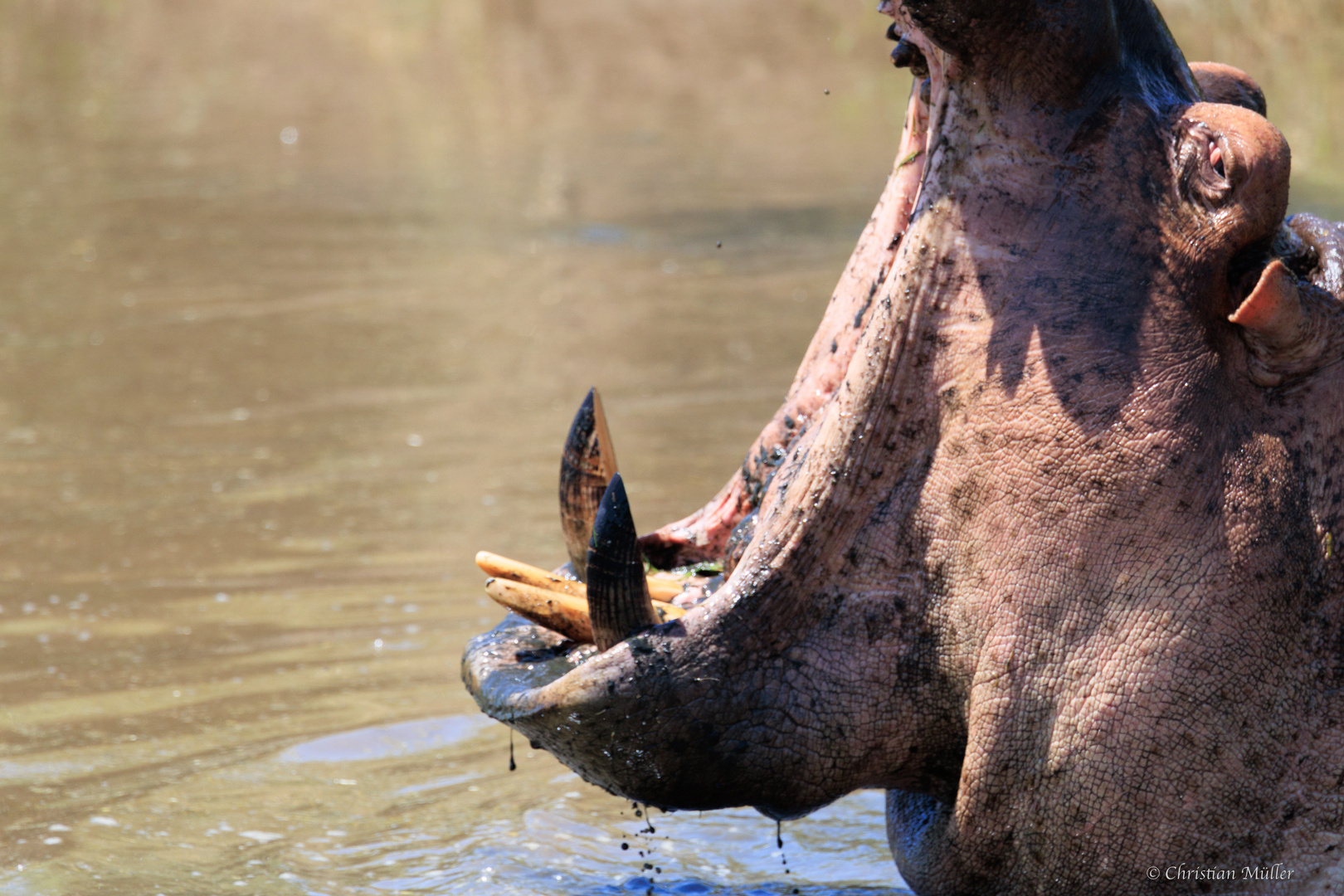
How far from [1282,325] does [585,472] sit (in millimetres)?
952

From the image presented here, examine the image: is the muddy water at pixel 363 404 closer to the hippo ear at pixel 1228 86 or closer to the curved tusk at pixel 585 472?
the curved tusk at pixel 585 472

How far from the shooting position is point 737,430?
20.2 feet

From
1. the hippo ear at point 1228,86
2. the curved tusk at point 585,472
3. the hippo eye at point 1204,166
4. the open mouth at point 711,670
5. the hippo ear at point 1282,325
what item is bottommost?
the open mouth at point 711,670

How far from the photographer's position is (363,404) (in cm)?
657

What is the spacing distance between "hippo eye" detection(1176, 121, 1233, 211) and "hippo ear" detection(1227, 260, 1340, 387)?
0.11 meters

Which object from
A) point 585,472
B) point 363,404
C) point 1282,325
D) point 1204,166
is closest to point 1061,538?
point 1282,325

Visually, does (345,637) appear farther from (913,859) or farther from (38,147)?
(38,147)

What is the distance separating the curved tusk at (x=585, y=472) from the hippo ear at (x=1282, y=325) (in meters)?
0.87

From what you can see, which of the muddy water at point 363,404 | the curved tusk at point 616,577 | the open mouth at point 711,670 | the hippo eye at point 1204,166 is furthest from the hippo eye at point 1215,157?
the muddy water at point 363,404

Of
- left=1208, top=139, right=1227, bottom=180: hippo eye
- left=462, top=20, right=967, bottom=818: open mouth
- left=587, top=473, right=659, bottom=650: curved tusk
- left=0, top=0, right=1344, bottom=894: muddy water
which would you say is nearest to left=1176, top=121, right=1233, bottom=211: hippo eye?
left=1208, top=139, right=1227, bottom=180: hippo eye

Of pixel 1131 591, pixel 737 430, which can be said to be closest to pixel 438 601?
pixel 737 430

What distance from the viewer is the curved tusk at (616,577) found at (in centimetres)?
201

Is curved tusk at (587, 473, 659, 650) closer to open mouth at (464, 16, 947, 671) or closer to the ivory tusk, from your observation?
open mouth at (464, 16, 947, 671)

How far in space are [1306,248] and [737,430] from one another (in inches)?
164
